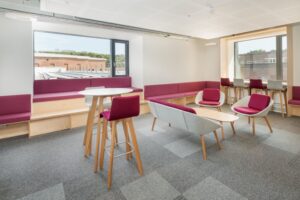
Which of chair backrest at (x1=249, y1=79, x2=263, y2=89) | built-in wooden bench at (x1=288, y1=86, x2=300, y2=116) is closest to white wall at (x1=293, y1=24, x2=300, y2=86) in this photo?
built-in wooden bench at (x1=288, y1=86, x2=300, y2=116)

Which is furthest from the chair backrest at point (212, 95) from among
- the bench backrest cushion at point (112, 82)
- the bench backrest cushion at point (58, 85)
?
the bench backrest cushion at point (58, 85)

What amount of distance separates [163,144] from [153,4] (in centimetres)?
264

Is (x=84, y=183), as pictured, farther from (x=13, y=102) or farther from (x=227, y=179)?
(x=13, y=102)

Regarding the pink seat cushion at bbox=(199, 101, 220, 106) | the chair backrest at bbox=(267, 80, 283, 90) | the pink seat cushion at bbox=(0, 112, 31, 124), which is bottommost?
the pink seat cushion at bbox=(0, 112, 31, 124)

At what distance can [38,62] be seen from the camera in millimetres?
4633

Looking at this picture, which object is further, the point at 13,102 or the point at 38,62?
the point at 38,62

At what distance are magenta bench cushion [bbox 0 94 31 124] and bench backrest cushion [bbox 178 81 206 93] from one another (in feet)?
15.9

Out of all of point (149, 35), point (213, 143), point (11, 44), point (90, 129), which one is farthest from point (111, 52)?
point (213, 143)

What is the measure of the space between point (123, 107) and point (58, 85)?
3479 millimetres

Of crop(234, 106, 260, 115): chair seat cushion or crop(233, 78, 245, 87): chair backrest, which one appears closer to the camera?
crop(234, 106, 260, 115): chair seat cushion

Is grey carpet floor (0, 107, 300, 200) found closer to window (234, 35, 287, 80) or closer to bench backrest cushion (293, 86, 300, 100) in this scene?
bench backrest cushion (293, 86, 300, 100)

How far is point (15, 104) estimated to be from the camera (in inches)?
141

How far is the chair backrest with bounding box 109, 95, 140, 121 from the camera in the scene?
2.00 meters

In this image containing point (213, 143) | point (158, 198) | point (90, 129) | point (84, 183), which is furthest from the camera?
point (213, 143)
